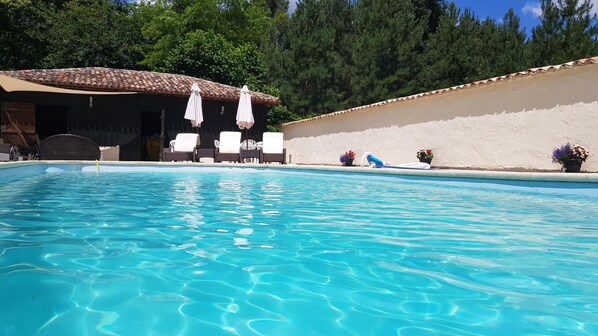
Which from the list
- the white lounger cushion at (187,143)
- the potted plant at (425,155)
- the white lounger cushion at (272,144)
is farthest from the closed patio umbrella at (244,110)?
the potted plant at (425,155)

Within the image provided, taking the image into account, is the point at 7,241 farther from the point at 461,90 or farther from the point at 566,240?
the point at 461,90

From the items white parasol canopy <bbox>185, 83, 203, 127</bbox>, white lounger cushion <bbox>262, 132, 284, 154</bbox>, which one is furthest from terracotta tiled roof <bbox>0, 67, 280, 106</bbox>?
white lounger cushion <bbox>262, 132, 284, 154</bbox>

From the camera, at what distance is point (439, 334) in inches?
68.7

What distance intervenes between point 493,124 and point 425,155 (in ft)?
6.54

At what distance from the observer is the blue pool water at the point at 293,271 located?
1837mm

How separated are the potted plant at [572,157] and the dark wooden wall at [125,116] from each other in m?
12.3

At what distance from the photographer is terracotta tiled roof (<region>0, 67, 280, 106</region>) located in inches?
611

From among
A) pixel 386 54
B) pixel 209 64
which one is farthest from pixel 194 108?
pixel 386 54

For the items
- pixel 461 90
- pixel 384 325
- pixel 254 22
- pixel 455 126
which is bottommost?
pixel 384 325

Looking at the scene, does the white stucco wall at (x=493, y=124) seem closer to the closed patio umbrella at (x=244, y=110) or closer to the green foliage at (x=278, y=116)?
the closed patio umbrella at (x=244, y=110)

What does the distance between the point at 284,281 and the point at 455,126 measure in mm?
10474

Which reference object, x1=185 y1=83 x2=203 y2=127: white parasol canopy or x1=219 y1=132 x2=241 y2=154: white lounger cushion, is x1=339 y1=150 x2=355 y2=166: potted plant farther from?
x1=185 y1=83 x2=203 y2=127: white parasol canopy

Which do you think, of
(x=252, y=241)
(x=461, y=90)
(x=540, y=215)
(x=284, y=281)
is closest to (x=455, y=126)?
(x=461, y=90)

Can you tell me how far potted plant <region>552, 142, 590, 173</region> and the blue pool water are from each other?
3921 mm
